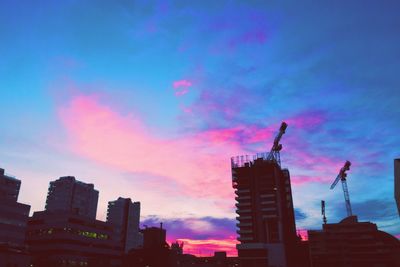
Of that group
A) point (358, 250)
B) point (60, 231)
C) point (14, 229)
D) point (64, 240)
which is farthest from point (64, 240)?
point (358, 250)

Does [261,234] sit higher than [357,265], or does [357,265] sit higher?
[261,234]

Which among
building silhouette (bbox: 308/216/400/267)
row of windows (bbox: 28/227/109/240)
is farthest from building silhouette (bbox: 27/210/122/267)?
building silhouette (bbox: 308/216/400/267)

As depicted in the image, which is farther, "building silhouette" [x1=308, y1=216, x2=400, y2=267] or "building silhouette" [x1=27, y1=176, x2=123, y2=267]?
"building silhouette" [x1=308, y1=216, x2=400, y2=267]

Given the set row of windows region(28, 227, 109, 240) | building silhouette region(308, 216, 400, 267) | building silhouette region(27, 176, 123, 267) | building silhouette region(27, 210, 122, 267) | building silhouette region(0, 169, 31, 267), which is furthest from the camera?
building silhouette region(308, 216, 400, 267)

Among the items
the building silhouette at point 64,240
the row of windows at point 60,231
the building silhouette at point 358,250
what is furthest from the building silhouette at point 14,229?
the building silhouette at point 358,250

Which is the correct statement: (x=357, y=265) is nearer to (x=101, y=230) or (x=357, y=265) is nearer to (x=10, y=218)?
(x=101, y=230)

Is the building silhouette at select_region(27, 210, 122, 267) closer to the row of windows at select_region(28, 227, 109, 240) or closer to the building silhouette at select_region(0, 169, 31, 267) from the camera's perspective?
the row of windows at select_region(28, 227, 109, 240)

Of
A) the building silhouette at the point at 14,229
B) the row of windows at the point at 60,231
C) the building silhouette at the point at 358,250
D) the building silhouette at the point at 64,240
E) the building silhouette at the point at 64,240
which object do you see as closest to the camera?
the building silhouette at the point at 14,229

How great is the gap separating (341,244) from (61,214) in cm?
14732

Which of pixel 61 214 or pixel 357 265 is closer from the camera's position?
pixel 61 214

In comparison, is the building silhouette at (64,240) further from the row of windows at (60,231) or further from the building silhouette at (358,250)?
the building silhouette at (358,250)

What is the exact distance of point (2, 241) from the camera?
134m

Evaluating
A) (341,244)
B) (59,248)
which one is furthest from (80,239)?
(341,244)

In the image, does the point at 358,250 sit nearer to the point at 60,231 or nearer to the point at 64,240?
the point at 64,240
